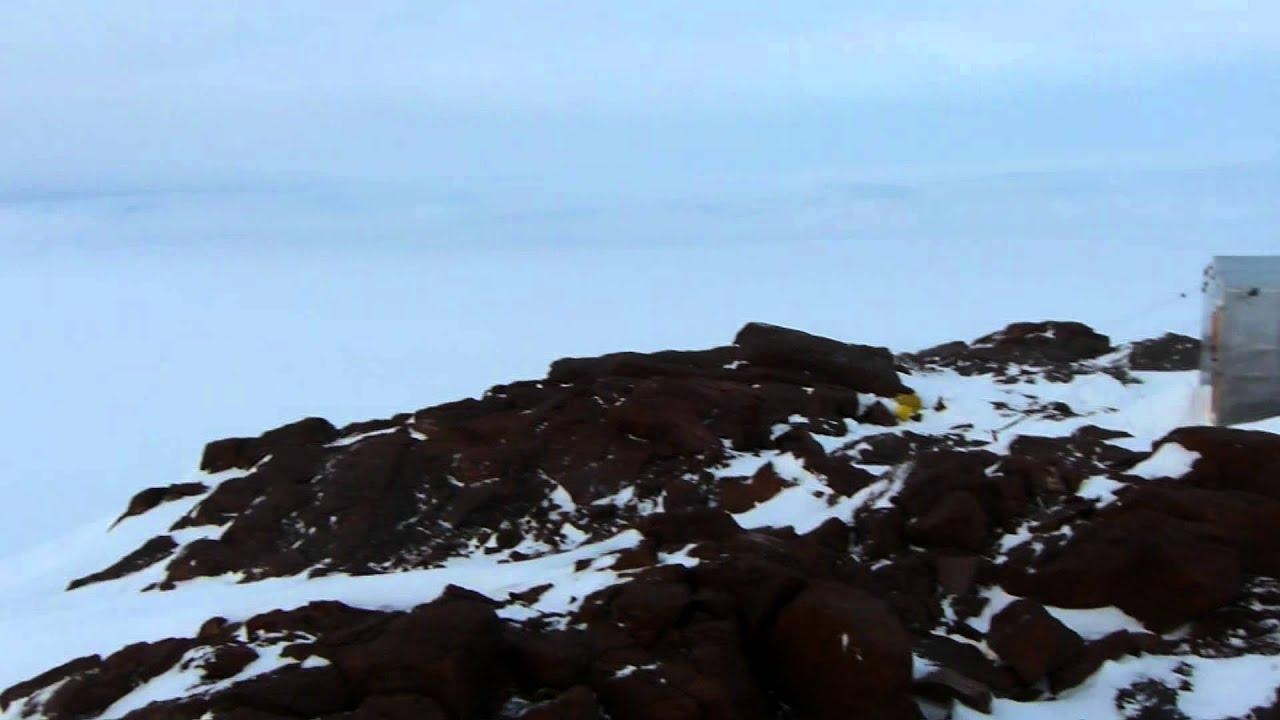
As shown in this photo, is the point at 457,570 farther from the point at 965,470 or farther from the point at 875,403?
the point at 875,403

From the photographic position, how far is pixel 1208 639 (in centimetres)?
833

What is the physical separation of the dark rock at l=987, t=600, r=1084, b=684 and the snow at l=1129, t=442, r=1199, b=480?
93.4 inches

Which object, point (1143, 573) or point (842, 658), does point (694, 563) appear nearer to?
point (842, 658)

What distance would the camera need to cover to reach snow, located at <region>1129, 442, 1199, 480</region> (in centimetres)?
995

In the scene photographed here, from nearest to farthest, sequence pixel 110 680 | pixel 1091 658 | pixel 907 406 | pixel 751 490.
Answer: pixel 110 680 < pixel 1091 658 < pixel 751 490 < pixel 907 406

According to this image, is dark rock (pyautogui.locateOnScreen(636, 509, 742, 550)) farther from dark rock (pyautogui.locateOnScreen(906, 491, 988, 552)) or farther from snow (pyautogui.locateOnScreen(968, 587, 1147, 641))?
snow (pyautogui.locateOnScreen(968, 587, 1147, 641))

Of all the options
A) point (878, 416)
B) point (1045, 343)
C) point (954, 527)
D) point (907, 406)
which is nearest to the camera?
point (954, 527)

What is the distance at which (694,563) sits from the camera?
8477 mm

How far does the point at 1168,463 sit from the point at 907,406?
4546mm

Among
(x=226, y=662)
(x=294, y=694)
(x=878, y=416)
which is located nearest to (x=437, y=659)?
(x=294, y=694)

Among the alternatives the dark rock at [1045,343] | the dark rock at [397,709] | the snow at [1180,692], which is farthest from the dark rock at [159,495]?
the dark rock at [1045,343]

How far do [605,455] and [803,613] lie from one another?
18.0ft

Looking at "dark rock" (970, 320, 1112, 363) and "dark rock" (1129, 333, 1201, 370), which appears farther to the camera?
"dark rock" (970, 320, 1112, 363)

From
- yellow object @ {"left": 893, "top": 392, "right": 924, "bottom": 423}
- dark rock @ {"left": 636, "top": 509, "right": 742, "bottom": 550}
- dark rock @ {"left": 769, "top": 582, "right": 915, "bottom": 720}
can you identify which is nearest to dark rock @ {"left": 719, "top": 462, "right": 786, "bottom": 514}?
dark rock @ {"left": 636, "top": 509, "right": 742, "bottom": 550}
